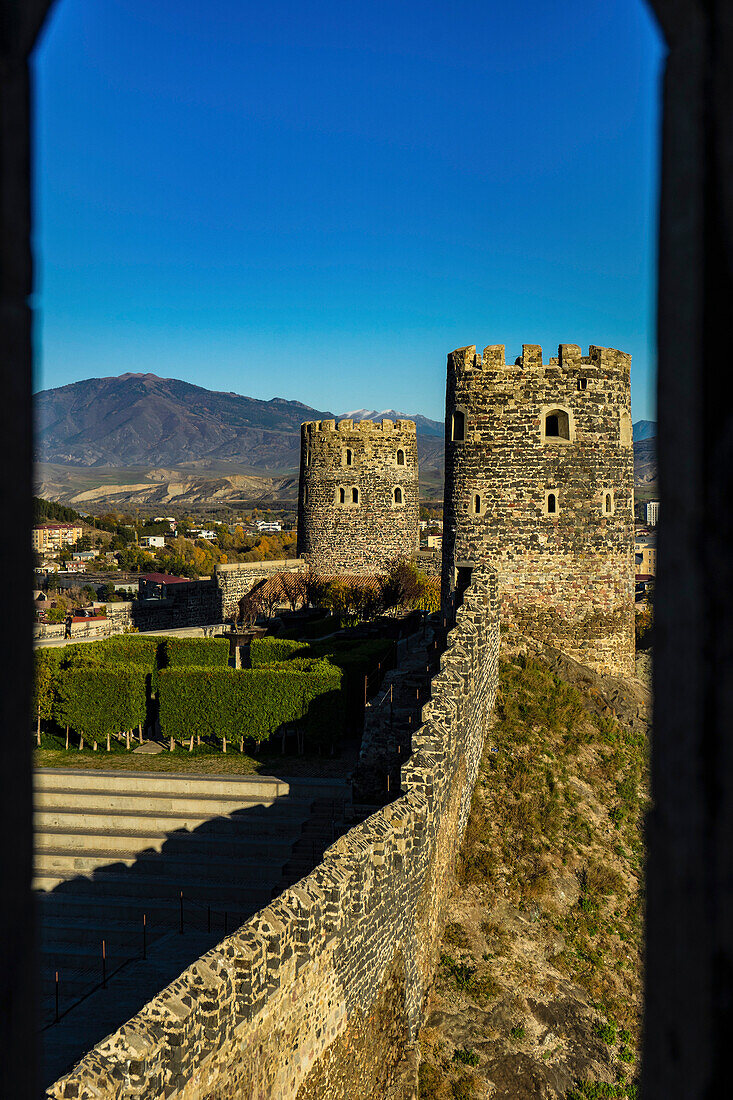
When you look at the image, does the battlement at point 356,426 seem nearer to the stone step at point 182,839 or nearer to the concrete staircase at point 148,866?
the concrete staircase at point 148,866

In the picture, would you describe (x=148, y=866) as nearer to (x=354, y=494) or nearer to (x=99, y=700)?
(x=99, y=700)

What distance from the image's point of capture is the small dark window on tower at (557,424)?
50.4 feet

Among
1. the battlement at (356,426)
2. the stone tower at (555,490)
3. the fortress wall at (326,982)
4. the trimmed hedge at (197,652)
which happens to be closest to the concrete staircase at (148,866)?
the fortress wall at (326,982)

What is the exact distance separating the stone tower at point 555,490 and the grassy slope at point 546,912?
1.31 m

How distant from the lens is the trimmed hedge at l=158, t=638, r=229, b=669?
21.9 m

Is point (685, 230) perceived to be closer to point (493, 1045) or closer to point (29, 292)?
point (29, 292)

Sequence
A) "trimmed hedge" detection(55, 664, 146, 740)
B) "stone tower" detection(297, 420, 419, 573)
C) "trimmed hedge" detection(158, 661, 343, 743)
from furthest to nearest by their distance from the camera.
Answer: "stone tower" detection(297, 420, 419, 573), "trimmed hedge" detection(55, 664, 146, 740), "trimmed hedge" detection(158, 661, 343, 743)

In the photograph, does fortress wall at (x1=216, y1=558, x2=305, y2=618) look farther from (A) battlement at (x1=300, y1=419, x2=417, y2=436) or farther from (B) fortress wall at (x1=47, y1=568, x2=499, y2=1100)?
(B) fortress wall at (x1=47, y1=568, x2=499, y2=1100)

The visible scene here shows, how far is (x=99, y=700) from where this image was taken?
1888 cm

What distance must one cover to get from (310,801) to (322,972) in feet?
27.4

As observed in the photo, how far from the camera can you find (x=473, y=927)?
9.82 m

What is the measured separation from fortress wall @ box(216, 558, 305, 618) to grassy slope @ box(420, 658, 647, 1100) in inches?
844

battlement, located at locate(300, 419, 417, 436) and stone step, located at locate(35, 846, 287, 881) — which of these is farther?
battlement, located at locate(300, 419, 417, 436)

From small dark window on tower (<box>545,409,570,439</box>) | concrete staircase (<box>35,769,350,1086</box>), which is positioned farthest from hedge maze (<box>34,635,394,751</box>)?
small dark window on tower (<box>545,409,570,439</box>)
